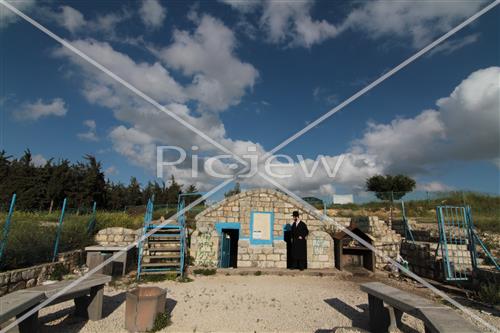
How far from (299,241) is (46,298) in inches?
296

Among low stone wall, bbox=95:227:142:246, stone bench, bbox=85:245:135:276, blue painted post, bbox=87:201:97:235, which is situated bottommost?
stone bench, bbox=85:245:135:276

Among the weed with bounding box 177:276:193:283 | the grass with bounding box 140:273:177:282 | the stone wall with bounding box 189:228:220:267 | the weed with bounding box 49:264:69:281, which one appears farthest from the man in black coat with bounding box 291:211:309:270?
the weed with bounding box 49:264:69:281

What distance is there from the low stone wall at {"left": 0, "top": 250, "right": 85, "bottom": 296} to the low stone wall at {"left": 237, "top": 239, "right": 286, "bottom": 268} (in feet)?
17.2

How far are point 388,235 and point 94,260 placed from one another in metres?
10.3

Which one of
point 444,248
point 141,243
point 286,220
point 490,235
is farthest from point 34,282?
point 490,235

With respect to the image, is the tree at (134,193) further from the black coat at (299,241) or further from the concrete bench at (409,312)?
the concrete bench at (409,312)

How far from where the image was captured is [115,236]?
10.4 meters

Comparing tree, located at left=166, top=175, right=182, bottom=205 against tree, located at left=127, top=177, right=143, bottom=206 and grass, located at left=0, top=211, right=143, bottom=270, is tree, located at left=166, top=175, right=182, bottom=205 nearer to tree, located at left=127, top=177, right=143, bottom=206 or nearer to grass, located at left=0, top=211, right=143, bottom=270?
tree, located at left=127, top=177, right=143, bottom=206

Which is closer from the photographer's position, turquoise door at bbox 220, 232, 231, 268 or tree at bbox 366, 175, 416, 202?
turquoise door at bbox 220, 232, 231, 268

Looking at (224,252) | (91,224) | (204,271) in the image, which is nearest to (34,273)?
(91,224)

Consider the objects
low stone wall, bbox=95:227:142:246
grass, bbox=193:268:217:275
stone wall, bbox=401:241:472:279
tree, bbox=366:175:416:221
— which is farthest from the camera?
tree, bbox=366:175:416:221

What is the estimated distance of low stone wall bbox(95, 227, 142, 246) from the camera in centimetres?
1036

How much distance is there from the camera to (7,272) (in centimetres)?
538

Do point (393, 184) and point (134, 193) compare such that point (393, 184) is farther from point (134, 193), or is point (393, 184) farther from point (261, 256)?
point (134, 193)
